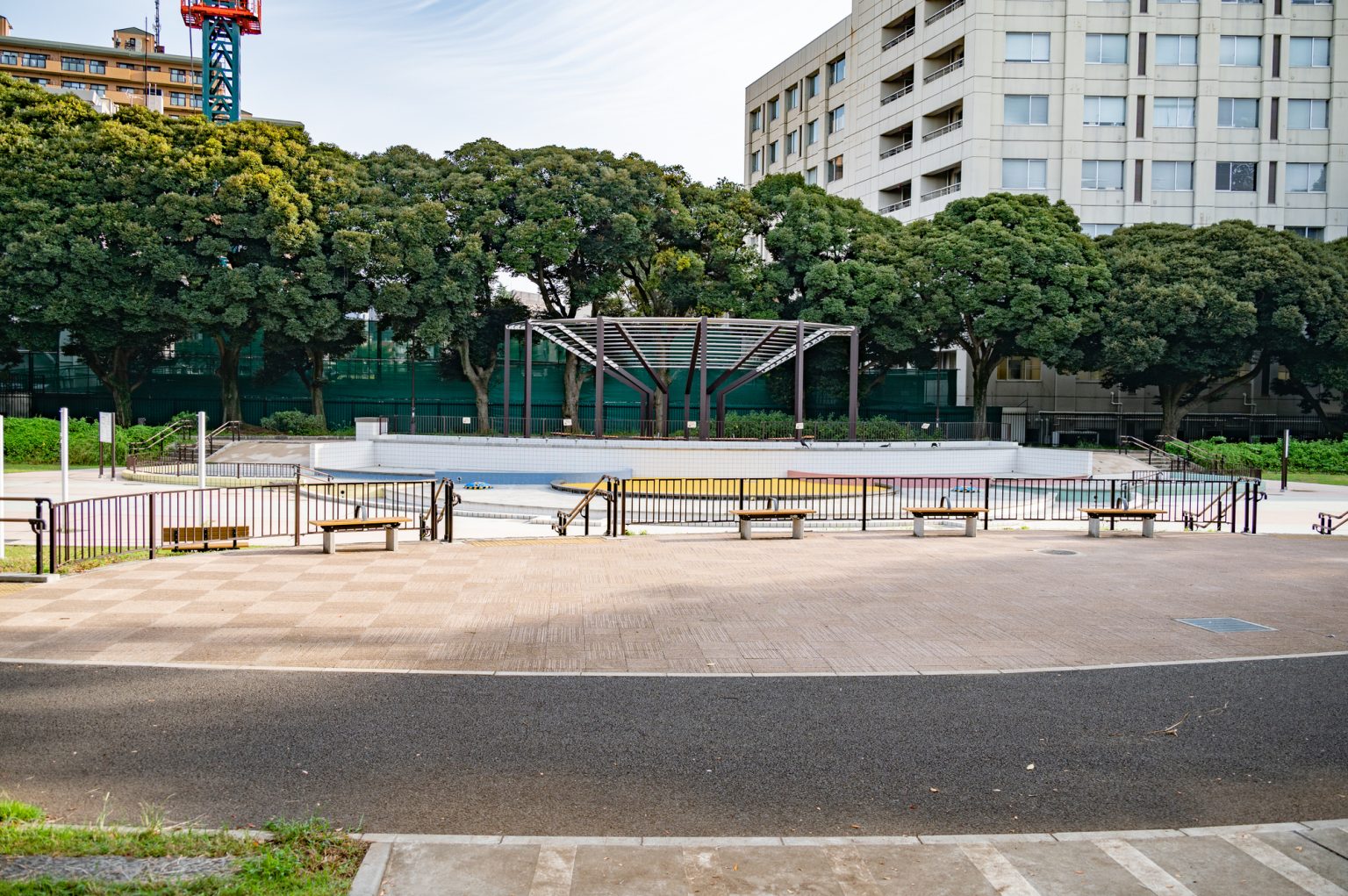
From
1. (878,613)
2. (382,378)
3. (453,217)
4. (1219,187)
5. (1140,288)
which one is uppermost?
(1219,187)

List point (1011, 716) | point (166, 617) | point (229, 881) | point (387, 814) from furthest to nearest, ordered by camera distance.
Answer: point (166, 617)
point (1011, 716)
point (387, 814)
point (229, 881)

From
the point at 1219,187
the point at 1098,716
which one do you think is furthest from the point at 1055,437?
the point at 1098,716

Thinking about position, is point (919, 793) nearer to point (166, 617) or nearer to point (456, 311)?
point (166, 617)

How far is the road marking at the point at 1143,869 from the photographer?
15.3 feet

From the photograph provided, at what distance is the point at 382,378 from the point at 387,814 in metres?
42.6

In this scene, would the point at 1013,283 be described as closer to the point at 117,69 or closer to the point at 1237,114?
the point at 1237,114

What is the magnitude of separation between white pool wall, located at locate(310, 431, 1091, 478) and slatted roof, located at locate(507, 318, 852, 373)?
3734 millimetres

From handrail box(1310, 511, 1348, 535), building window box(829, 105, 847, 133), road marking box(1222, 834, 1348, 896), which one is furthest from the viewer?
building window box(829, 105, 847, 133)

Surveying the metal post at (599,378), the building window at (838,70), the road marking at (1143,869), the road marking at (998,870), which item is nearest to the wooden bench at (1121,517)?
the road marking at (1143,869)

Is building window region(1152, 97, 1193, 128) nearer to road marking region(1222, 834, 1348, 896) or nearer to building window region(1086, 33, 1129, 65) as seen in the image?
building window region(1086, 33, 1129, 65)

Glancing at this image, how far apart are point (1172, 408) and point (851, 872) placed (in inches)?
1743

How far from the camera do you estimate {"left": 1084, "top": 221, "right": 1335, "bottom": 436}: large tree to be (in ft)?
131

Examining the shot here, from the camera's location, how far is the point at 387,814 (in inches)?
214

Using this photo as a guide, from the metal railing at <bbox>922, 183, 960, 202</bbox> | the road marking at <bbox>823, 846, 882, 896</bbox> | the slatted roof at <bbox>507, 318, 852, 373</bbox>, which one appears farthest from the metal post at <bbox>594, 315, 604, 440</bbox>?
the metal railing at <bbox>922, 183, 960, 202</bbox>
